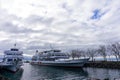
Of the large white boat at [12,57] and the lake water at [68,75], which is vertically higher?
the large white boat at [12,57]

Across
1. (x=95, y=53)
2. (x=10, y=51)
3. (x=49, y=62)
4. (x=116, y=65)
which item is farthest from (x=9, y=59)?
(x=95, y=53)

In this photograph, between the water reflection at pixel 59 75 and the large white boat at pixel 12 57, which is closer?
the water reflection at pixel 59 75

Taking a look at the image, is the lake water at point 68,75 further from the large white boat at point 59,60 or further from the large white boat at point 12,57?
the large white boat at point 59,60

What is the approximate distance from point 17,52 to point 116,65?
Answer: 4348 centimetres

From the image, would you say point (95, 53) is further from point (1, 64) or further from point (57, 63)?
point (1, 64)

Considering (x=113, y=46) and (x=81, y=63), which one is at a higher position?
(x=113, y=46)

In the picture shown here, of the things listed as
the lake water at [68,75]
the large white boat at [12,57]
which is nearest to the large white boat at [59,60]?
the lake water at [68,75]

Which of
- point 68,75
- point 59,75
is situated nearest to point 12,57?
point 59,75

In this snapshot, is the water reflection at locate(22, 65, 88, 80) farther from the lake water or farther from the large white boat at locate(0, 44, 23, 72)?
the large white boat at locate(0, 44, 23, 72)

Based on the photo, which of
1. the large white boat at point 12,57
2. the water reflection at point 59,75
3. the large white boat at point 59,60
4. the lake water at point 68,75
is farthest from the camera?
the large white boat at point 59,60

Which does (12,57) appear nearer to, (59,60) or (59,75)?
(59,75)

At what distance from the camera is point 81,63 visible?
80250mm

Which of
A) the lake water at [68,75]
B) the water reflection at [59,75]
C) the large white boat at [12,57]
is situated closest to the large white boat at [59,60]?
the water reflection at [59,75]

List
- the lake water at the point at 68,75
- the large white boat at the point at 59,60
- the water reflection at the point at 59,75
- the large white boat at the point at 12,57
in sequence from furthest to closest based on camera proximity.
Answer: the large white boat at the point at 59,60, the large white boat at the point at 12,57, the water reflection at the point at 59,75, the lake water at the point at 68,75
